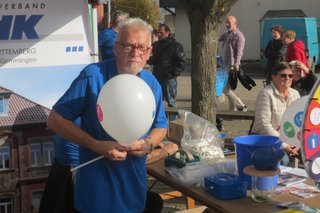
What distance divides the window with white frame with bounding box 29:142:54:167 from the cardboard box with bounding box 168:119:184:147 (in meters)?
0.94

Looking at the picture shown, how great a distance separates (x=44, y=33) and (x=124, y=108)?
5.57ft

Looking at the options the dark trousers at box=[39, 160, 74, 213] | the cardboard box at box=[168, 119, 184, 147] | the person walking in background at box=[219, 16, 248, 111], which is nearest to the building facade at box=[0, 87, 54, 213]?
the dark trousers at box=[39, 160, 74, 213]

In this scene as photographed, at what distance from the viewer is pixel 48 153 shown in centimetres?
376

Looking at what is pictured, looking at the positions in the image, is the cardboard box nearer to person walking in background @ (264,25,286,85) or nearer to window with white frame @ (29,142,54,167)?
window with white frame @ (29,142,54,167)

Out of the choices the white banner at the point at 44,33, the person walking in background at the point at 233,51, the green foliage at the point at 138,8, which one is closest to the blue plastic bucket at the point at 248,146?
the white banner at the point at 44,33

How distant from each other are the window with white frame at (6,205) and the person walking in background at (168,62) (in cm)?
444

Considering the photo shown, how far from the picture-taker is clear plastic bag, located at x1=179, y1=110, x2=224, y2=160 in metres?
3.07

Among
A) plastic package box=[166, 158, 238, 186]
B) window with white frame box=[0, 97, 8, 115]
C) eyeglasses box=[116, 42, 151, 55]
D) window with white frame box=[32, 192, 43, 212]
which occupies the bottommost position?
window with white frame box=[32, 192, 43, 212]

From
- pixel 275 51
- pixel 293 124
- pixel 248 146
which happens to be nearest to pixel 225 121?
pixel 275 51

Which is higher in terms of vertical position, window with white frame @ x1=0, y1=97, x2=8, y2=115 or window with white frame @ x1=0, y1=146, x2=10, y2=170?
window with white frame @ x1=0, y1=97, x2=8, y2=115

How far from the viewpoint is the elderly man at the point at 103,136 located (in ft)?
7.27

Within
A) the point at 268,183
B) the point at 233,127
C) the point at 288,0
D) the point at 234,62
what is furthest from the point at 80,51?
the point at 288,0

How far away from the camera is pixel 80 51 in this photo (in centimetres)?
370

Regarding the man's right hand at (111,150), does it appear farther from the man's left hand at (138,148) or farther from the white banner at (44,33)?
the white banner at (44,33)
